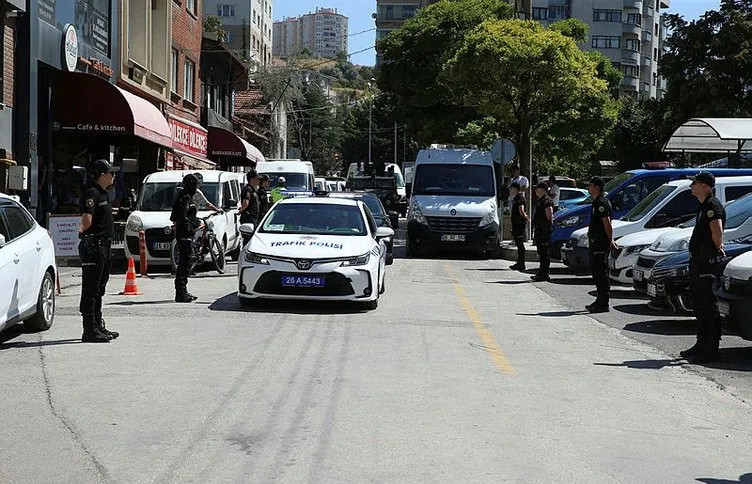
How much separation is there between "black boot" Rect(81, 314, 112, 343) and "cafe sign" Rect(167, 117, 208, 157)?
2219 cm

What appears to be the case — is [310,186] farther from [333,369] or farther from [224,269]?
[333,369]

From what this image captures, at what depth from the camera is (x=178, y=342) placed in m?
11.0

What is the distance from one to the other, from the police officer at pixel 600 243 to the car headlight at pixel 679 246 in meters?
0.86

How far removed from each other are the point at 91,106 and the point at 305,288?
12.8m

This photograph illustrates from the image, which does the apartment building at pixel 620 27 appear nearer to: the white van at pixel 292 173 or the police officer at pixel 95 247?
Answer: the white van at pixel 292 173

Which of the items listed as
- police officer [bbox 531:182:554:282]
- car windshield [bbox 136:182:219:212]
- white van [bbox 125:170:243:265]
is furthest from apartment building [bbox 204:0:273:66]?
police officer [bbox 531:182:554:282]

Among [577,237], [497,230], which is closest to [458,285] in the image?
A: [577,237]

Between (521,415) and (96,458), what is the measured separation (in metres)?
3.11

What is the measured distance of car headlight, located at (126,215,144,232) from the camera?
1991cm

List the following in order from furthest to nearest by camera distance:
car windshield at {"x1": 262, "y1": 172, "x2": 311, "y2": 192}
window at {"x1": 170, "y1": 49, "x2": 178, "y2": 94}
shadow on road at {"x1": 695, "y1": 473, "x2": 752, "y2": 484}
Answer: window at {"x1": 170, "y1": 49, "x2": 178, "y2": 94} → car windshield at {"x1": 262, "y1": 172, "x2": 311, "y2": 192} → shadow on road at {"x1": 695, "y1": 473, "x2": 752, "y2": 484}

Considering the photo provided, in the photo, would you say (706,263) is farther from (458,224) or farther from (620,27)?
(620,27)

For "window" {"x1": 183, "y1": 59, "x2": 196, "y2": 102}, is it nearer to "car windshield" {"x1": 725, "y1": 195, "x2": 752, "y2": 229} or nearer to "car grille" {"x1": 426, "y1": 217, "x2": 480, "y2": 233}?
"car grille" {"x1": 426, "y1": 217, "x2": 480, "y2": 233}

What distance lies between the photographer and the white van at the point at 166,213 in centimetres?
1991

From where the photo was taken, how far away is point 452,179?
26062 millimetres
